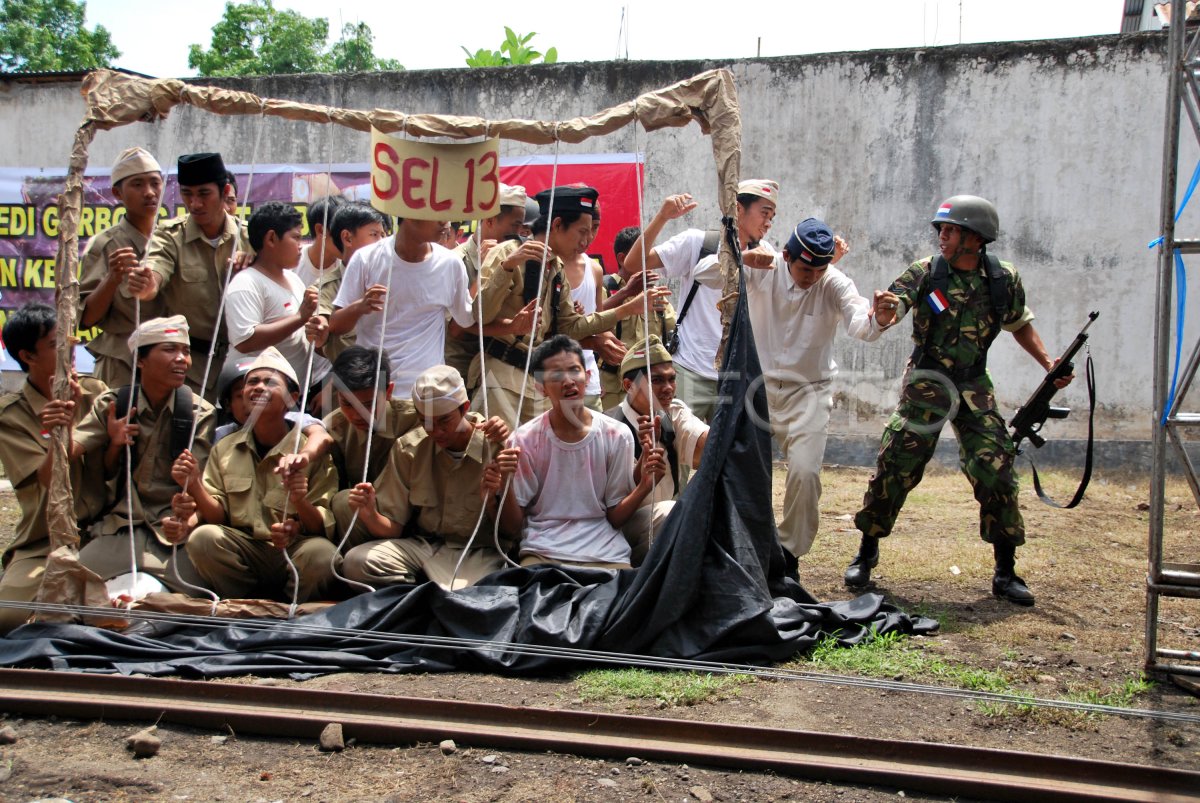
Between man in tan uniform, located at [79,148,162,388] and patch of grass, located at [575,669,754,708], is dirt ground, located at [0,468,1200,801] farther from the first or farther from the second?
man in tan uniform, located at [79,148,162,388]

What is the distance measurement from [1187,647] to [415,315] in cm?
389

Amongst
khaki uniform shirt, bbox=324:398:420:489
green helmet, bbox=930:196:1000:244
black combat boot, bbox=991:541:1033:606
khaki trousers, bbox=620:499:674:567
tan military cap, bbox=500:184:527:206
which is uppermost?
tan military cap, bbox=500:184:527:206

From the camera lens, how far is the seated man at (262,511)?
17.0ft

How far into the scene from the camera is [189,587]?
5164 millimetres

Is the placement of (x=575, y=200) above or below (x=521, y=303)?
above

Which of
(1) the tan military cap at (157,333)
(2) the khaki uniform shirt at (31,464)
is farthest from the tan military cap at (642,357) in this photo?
(2) the khaki uniform shirt at (31,464)

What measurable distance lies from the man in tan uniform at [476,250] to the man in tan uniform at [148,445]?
4.48 ft

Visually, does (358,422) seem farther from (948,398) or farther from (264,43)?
(264,43)

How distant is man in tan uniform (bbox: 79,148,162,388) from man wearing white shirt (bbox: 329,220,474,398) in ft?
3.25

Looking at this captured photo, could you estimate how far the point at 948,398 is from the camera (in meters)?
5.93

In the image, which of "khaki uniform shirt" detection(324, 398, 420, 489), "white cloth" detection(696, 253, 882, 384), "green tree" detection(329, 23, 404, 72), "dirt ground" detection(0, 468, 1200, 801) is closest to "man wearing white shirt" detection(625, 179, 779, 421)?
"white cloth" detection(696, 253, 882, 384)

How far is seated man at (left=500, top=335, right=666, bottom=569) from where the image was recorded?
207 inches

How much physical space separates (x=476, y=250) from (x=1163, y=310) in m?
3.49

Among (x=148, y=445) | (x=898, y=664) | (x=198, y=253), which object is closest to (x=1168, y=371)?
(x=898, y=664)
